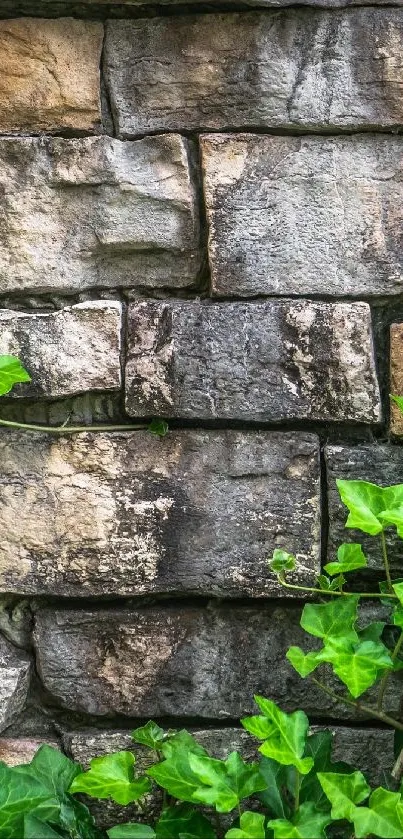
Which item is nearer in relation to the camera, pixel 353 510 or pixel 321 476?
pixel 353 510

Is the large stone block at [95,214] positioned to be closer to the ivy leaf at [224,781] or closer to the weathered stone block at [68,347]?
the weathered stone block at [68,347]

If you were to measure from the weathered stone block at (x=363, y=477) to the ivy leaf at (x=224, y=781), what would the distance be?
40cm

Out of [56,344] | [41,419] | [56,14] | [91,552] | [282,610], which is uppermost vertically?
[56,14]

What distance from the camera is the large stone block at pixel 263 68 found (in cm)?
136

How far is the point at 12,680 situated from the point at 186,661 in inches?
12.3

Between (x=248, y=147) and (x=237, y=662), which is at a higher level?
(x=248, y=147)

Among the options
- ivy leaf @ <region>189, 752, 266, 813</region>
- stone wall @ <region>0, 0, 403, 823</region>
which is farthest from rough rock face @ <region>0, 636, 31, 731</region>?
ivy leaf @ <region>189, 752, 266, 813</region>

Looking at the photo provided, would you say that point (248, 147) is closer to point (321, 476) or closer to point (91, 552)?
point (321, 476)

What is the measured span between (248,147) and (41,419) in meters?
0.61

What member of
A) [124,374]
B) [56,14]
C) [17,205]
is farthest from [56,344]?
[56,14]

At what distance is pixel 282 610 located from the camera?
1407 mm

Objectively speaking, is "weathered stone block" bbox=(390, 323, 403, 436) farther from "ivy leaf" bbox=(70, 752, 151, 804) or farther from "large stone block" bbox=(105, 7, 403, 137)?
"ivy leaf" bbox=(70, 752, 151, 804)

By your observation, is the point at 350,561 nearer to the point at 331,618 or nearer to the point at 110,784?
the point at 331,618

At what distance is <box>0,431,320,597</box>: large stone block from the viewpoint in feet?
A: 4.53
